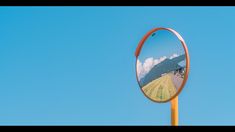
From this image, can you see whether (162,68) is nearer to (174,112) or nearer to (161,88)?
(161,88)

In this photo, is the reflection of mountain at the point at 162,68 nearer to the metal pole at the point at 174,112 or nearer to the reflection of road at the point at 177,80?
the reflection of road at the point at 177,80

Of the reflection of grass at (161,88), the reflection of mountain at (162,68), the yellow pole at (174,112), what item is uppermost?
the reflection of mountain at (162,68)

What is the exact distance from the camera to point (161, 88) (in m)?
4.57

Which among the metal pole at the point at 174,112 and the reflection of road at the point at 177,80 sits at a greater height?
the reflection of road at the point at 177,80

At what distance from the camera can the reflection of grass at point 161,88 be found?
4.41 m

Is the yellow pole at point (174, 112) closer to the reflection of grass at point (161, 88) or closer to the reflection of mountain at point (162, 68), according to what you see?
the reflection of grass at point (161, 88)

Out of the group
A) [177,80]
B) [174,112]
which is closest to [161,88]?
[177,80]

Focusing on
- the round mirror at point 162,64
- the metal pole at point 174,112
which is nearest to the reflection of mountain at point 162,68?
the round mirror at point 162,64

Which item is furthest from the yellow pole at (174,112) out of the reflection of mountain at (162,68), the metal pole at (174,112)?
the reflection of mountain at (162,68)

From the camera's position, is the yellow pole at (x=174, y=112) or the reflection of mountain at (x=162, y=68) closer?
the yellow pole at (x=174, y=112)

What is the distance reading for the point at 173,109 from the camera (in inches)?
171

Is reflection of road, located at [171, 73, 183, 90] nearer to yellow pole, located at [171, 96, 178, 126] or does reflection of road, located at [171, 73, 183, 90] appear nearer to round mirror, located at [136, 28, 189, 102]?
round mirror, located at [136, 28, 189, 102]
